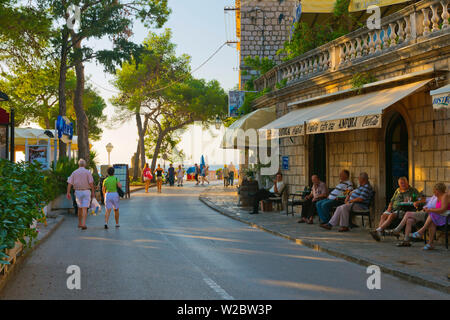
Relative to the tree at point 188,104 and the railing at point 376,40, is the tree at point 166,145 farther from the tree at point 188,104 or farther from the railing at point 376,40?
the railing at point 376,40

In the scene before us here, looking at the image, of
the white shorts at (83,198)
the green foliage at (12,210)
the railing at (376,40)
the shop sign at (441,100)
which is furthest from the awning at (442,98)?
the white shorts at (83,198)

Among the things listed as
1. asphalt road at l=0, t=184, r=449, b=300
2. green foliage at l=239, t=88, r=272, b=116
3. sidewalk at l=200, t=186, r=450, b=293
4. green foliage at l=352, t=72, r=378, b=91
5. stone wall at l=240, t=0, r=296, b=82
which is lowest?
Answer: asphalt road at l=0, t=184, r=449, b=300

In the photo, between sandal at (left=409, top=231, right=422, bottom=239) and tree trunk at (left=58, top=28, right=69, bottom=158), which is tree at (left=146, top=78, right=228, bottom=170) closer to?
tree trunk at (left=58, top=28, right=69, bottom=158)

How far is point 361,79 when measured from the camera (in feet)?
43.6

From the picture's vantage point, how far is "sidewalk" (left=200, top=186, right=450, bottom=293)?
7.46m

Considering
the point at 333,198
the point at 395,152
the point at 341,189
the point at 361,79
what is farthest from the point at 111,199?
the point at 395,152

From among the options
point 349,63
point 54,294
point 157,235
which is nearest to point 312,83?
point 349,63

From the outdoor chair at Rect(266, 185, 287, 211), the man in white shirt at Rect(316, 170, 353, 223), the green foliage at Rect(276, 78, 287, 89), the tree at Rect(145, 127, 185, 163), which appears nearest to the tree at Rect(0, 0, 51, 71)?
the green foliage at Rect(276, 78, 287, 89)

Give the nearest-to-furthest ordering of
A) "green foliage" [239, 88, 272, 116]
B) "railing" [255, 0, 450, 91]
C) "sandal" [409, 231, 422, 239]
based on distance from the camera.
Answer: "sandal" [409, 231, 422, 239]
"railing" [255, 0, 450, 91]
"green foliage" [239, 88, 272, 116]

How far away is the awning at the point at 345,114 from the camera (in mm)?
10968

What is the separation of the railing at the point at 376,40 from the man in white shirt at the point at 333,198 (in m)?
3.04

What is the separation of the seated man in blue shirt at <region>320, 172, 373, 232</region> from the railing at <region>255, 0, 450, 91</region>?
3.12 meters

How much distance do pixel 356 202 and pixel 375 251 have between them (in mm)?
3309
